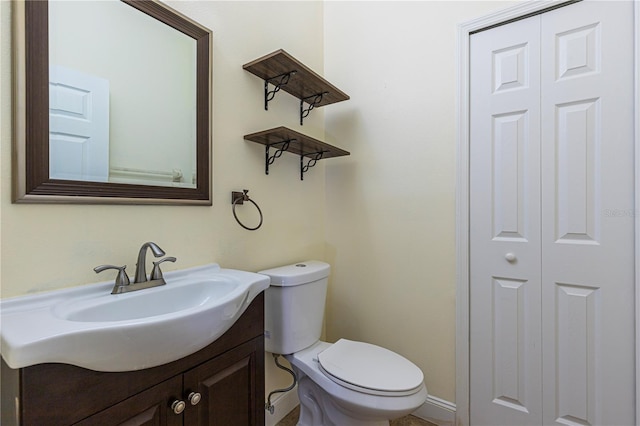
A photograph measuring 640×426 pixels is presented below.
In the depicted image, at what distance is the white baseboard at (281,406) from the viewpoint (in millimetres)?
1527

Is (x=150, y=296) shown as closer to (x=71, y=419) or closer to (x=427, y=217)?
(x=71, y=419)

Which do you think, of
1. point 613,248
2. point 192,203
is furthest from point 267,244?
point 613,248

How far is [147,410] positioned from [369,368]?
838mm

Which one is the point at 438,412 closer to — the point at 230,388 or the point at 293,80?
the point at 230,388

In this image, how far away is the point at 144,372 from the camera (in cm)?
74

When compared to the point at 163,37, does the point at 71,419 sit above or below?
below

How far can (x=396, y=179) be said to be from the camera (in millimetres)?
1725

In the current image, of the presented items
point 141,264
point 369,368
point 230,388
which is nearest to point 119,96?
point 141,264

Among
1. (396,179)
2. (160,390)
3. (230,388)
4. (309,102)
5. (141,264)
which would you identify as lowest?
(230,388)

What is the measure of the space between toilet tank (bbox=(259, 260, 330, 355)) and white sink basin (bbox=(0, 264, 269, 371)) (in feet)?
1.06

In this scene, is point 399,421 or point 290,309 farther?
point 399,421

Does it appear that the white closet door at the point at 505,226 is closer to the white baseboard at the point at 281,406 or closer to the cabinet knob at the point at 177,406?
the white baseboard at the point at 281,406

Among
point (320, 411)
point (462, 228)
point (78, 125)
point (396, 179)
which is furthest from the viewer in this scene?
point (396, 179)

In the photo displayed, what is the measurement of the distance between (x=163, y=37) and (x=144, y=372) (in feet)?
3.52
